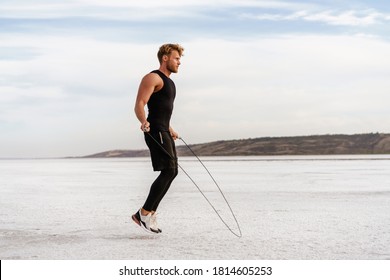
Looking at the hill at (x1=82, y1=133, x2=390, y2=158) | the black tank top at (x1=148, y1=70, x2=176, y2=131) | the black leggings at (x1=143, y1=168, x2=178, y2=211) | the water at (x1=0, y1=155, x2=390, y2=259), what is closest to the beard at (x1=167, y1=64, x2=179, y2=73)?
Answer: the black tank top at (x1=148, y1=70, x2=176, y2=131)

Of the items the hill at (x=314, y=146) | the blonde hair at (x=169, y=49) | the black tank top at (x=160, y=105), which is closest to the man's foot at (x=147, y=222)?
the black tank top at (x=160, y=105)

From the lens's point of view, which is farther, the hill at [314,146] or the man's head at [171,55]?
the hill at [314,146]

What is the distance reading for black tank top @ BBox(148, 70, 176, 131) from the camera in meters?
5.83

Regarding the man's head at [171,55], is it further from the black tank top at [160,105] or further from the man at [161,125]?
Answer: the black tank top at [160,105]

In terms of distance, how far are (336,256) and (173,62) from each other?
2.36m

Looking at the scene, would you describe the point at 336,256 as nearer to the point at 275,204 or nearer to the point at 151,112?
the point at 151,112

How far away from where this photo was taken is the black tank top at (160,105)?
230 inches

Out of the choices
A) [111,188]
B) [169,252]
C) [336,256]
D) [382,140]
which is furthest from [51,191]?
[382,140]

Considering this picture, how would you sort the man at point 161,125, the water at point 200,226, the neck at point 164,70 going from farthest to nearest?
the neck at point 164,70 → the man at point 161,125 → the water at point 200,226

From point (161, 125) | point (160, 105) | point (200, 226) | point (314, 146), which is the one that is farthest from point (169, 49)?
point (314, 146)

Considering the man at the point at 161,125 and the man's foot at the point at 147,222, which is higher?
the man at the point at 161,125

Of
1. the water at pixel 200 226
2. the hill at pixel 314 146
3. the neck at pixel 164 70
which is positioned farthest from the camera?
the hill at pixel 314 146

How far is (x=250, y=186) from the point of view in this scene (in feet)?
40.1

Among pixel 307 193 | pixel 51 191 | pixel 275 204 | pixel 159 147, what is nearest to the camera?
pixel 159 147
